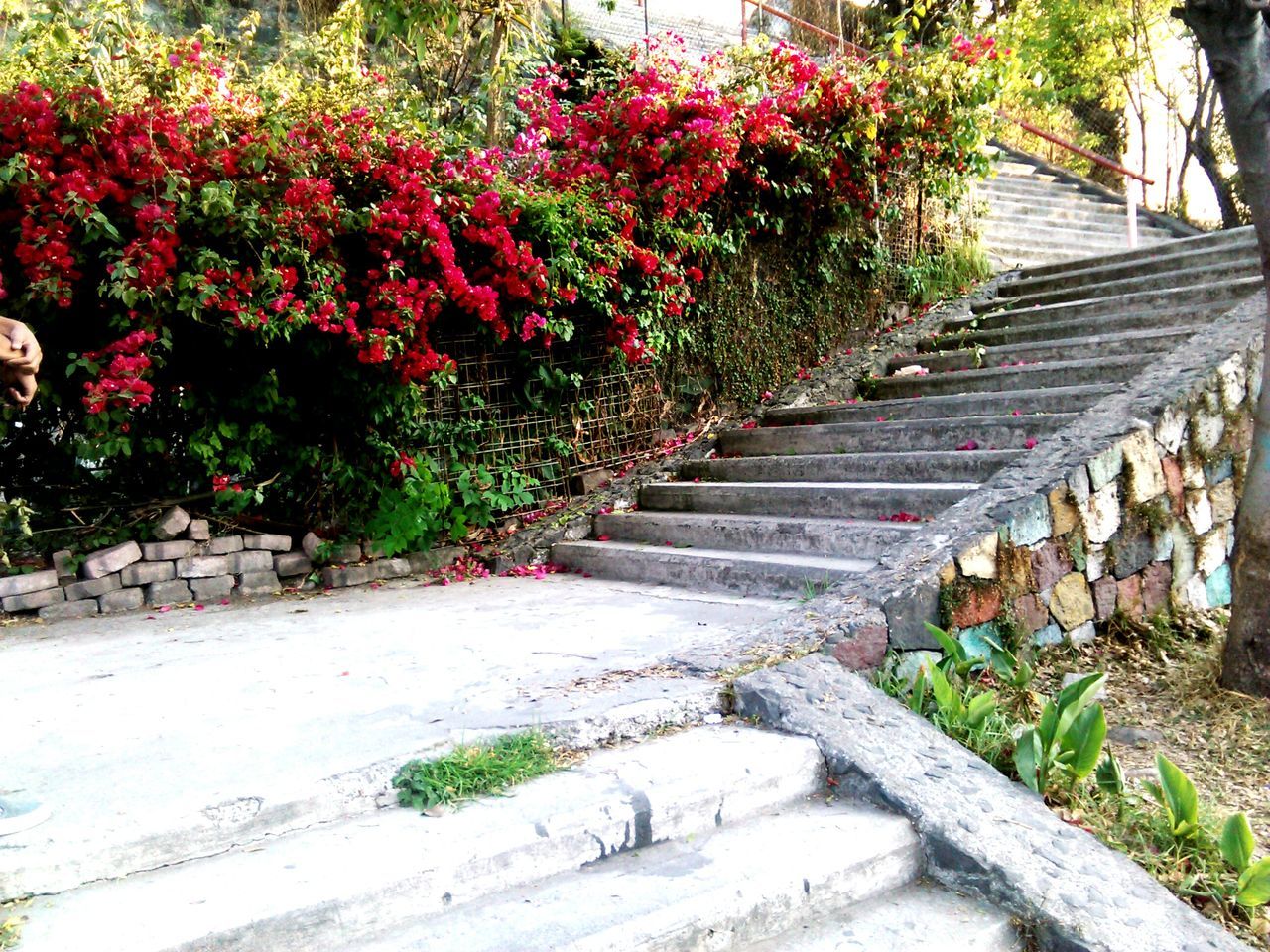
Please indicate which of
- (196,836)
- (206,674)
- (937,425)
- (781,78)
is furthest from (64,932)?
(781,78)

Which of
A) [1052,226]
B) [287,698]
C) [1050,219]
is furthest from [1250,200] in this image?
[1050,219]

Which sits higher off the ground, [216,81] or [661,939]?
[216,81]

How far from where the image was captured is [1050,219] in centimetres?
1007

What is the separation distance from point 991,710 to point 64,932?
95.4 inches

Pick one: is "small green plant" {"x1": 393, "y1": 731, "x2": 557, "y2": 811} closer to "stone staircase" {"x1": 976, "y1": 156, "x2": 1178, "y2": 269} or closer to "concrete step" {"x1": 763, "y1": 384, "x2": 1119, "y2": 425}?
"concrete step" {"x1": 763, "y1": 384, "x2": 1119, "y2": 425}

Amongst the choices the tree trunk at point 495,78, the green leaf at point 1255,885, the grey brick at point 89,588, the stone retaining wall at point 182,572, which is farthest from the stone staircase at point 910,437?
the tree trunk at point 495,78

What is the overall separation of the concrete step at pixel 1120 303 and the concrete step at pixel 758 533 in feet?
9.42

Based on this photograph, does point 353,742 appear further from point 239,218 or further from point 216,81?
point 216,81

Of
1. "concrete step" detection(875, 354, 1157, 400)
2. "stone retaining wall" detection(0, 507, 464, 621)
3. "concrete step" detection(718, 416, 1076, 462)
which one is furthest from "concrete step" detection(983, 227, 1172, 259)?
"stone retaining wall" detection(0, 507, 464, 621)

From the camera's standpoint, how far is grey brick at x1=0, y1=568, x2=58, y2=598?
4242mm

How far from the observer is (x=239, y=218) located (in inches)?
162

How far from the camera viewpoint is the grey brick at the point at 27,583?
167 inches

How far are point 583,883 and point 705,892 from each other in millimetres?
274

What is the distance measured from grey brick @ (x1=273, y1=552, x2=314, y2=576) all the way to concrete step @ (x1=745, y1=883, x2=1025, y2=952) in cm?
374
